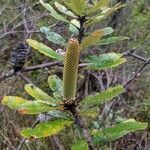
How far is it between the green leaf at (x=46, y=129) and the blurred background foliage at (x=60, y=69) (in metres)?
3.52

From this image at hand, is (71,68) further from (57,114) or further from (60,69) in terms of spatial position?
(60,69)

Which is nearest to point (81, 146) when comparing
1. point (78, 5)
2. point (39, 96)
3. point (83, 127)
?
point (83, 127)

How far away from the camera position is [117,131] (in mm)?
1000

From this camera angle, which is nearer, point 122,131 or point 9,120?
point 122,131

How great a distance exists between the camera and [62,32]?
6102 millimetres

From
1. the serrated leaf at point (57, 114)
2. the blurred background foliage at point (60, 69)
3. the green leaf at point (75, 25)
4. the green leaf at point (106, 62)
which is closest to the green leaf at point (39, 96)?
the serrated leaf at point (57, 114)

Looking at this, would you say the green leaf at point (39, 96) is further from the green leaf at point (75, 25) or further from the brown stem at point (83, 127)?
the green leaf at point (75, 25)

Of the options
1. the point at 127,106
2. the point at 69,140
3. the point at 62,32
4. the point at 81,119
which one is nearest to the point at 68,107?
the point at 81,119

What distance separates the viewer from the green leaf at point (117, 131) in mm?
989

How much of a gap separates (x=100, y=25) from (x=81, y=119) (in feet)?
17.5

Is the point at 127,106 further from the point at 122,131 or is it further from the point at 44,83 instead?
the point at 122,131

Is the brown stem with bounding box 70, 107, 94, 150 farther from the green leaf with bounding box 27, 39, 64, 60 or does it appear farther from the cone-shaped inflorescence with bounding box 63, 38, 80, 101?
the green leaf with bounding box 27, 39, 64, 60

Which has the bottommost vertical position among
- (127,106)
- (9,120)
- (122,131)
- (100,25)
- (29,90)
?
(127,106)

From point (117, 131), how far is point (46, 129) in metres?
0.17
